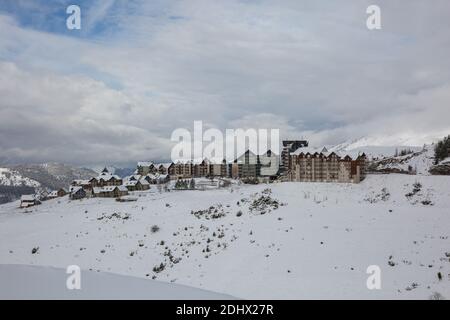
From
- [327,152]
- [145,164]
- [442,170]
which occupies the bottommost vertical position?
[442,170]

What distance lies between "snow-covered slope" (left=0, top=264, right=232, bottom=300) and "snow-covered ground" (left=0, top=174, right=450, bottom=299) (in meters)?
4.00

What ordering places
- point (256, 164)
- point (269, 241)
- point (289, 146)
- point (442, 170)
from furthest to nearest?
point (256, 164) → point (289, 146) → point (442, 170) → point (269, 241)

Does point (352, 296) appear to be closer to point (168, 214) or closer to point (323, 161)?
point (168, 214)

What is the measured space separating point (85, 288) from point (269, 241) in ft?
48.2

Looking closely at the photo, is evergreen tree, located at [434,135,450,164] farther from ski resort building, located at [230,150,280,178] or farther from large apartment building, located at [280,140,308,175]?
ski resort building, located at [230,150,280,178]

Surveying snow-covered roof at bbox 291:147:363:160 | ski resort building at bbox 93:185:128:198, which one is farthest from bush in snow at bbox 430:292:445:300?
ski resort building at bbox 93:185:128:198

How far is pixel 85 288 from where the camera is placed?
17.1 meters

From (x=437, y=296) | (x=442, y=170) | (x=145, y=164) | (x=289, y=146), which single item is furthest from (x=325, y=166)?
(x=145, y=164)

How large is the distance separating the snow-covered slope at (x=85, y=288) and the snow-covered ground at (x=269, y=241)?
4.00 meters

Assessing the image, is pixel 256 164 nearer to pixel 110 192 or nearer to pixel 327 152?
pixel 110 192

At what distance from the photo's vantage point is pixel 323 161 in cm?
6362

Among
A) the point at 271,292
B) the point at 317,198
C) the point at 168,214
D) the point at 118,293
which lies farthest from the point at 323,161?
the point at 118,293

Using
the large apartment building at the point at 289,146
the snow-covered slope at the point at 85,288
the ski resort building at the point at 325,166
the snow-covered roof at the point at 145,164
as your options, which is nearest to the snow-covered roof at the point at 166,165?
the snow-covered roof at the point at 145,164
